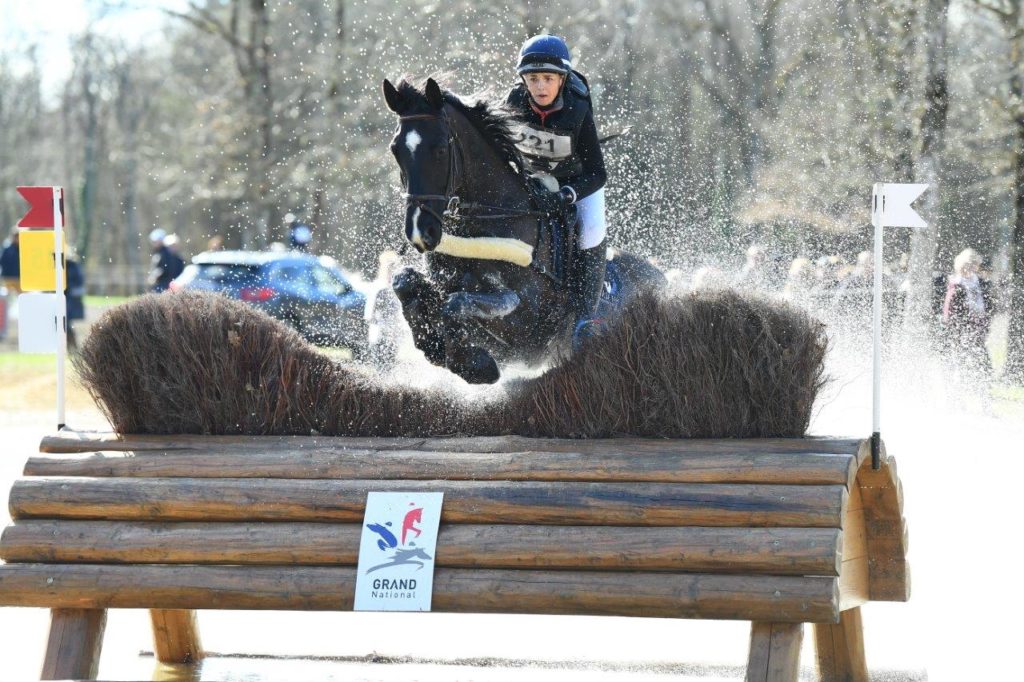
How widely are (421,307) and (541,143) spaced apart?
933 millimetres

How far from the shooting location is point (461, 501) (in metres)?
4.70

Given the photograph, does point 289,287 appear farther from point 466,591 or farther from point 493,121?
point 466,591

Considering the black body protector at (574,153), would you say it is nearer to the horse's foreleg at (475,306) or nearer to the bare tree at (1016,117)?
the horse's foreleg at (475,306)

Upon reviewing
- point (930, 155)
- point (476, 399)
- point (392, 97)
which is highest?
point (930, 155)

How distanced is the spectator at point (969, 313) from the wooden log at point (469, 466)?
8.70 m

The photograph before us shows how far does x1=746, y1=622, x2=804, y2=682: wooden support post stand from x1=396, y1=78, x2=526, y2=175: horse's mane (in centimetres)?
247

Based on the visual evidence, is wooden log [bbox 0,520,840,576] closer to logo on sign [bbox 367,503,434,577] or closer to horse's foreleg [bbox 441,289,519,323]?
logo on sign [bbox 367,503,434,577]

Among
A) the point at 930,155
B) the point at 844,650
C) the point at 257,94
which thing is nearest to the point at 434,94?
the point at 844,650

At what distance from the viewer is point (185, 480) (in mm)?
4953

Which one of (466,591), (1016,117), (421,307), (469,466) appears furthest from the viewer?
(1016,117)

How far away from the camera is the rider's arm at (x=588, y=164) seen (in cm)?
601

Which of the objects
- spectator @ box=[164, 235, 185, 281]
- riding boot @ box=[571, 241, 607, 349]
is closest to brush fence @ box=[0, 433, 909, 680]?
riding boot @ box=[571, 241, 607, 349]

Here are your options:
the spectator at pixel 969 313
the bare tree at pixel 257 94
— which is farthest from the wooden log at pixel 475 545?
the bare tree at pixel 257 94

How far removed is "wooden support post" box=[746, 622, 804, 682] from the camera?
14.2ft
